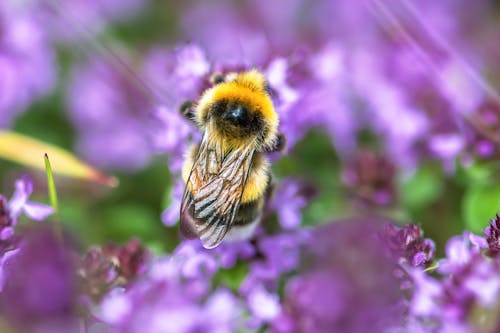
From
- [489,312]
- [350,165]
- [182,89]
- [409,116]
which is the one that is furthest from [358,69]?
[489,312]

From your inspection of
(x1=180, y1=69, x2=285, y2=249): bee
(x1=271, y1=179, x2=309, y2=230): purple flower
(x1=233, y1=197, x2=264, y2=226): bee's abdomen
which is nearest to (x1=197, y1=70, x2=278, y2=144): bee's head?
(x1=180, y1=69, x2=285, y2=249): bee

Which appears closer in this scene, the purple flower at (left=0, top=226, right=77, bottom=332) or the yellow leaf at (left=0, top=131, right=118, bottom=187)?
the purple flower at (left=0, top=226, right=77, bottom=332)

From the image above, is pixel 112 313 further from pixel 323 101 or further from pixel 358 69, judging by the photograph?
pixel 358 69

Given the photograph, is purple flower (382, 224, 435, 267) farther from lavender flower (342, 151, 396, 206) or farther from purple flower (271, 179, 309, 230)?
lavender flower (342, 151, 396, 206)

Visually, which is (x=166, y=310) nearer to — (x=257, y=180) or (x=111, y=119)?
(x=257, y=180)

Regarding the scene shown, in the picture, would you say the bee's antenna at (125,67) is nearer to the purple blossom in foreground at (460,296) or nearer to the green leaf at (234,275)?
the green leaf at (234,275)

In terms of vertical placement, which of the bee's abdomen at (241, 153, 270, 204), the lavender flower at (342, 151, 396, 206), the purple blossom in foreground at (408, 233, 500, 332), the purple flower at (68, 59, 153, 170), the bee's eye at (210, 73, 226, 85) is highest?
the purple flower at (68, 59, 153, 170)

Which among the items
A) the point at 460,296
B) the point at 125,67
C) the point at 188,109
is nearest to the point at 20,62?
the point at 125,67
